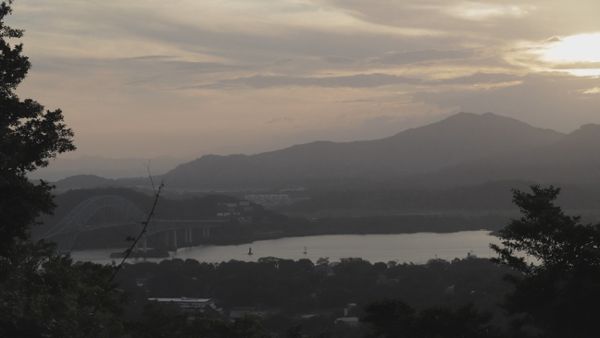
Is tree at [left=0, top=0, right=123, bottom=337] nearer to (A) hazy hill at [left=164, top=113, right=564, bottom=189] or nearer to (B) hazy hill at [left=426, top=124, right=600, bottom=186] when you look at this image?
(B) hazy hill at [left=426, top=124, right=600, bottom=186]

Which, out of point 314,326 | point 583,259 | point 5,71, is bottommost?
point 314,326

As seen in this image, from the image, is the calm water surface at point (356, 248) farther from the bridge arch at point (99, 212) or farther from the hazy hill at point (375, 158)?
the hazy hill at point (375, 158)

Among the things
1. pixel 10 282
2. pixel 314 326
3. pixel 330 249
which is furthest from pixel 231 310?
pixel 330 249

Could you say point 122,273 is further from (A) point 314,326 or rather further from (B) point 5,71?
(B) point 5,71

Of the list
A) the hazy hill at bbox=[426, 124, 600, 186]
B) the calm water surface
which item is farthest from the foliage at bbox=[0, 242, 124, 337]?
the hazy hill at bbox=[426, 124, 600, 186]

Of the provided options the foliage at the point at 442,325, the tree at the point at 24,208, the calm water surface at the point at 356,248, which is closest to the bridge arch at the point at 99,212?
the calm water surface at the point at 356,248

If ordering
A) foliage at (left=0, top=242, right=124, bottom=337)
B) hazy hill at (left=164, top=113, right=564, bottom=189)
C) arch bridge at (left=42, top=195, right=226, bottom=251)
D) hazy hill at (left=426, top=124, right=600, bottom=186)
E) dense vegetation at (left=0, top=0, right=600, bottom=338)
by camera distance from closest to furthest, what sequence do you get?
foliage at (left=0, top=242, right=124, bottom=337) → dense vegetation at (left=0, top=0, right=600, bottom=338) → arch bridge at (left=42, top=195, right=226, bottom=251) → hazy hill at (left=426, top=124, right=600, bottom=186) → hazy hill at (left=164, top=113, right=564, bottom=189)

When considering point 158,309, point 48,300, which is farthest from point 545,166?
point 48,300
